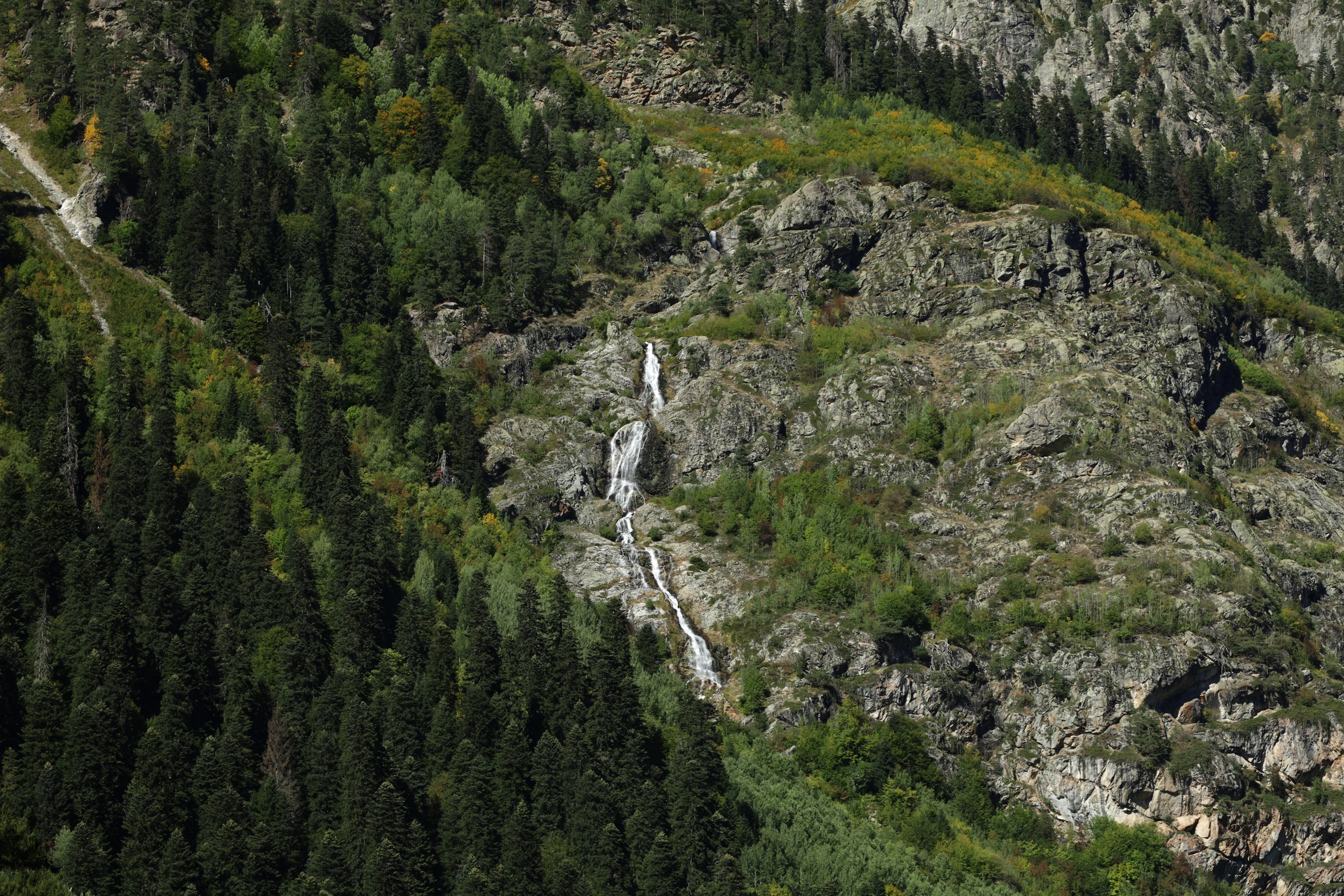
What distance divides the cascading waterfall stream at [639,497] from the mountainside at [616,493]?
606mm

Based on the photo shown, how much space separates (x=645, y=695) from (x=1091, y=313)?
187 ft

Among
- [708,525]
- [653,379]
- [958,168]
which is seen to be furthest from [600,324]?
[958,168]

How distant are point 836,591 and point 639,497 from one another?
881 inches

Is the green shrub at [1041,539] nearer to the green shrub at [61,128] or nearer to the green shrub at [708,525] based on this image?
the green shrub at [708,525]

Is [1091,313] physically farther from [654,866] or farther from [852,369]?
[654,866]

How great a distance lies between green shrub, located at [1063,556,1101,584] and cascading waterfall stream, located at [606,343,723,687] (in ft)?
90.6

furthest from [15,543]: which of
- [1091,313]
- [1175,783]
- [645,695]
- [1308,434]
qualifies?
[1308,434]

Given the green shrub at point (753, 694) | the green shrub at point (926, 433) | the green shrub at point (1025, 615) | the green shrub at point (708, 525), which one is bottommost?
the green shrub at point (753, 694)

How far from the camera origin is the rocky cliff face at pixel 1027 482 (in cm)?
9250

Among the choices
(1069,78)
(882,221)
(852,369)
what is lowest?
(852,369)

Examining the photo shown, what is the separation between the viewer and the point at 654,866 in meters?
80.6

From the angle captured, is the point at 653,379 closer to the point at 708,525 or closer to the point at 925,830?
the point at 708,525

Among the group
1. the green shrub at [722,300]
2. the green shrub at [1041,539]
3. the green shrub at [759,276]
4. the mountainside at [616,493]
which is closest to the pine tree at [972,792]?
the mountainside at [616,493]

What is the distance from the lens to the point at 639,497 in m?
117
